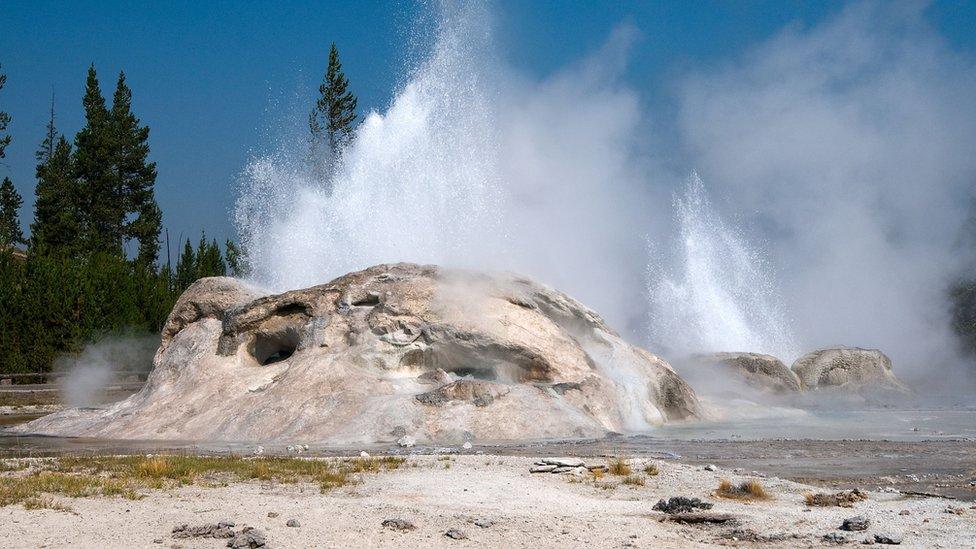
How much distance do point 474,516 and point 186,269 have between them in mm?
67240

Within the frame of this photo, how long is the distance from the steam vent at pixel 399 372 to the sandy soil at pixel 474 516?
6.89m

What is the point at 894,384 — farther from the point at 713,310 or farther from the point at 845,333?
the point at 845,333

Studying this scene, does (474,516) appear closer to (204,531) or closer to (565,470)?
(204,531)

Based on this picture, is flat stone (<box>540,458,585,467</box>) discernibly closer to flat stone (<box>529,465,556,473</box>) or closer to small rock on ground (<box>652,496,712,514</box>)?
flat stone (<box>529,465,556,473</box>)

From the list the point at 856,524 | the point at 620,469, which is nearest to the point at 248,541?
the point at 856,524

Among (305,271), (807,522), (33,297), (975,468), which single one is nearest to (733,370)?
(305,271)

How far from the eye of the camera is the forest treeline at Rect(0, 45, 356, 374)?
134 feet

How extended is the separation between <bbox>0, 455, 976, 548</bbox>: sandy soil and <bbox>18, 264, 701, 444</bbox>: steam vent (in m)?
6.89

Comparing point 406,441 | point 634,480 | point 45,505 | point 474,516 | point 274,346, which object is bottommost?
point 474,516

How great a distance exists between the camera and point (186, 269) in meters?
73.2

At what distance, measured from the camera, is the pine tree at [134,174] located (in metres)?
63.7

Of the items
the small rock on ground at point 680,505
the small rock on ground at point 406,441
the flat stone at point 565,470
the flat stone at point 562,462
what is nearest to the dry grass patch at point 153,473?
the flat stone at point 562,462

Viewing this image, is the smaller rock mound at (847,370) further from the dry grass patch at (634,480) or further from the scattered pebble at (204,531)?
the scattered pebble at (204,531)

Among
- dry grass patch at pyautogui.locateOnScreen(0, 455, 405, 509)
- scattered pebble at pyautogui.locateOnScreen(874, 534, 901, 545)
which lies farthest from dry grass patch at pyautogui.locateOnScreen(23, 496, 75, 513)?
scattered pebble at pyautogui.locateOnScreen(874, 534, 901, 545)
